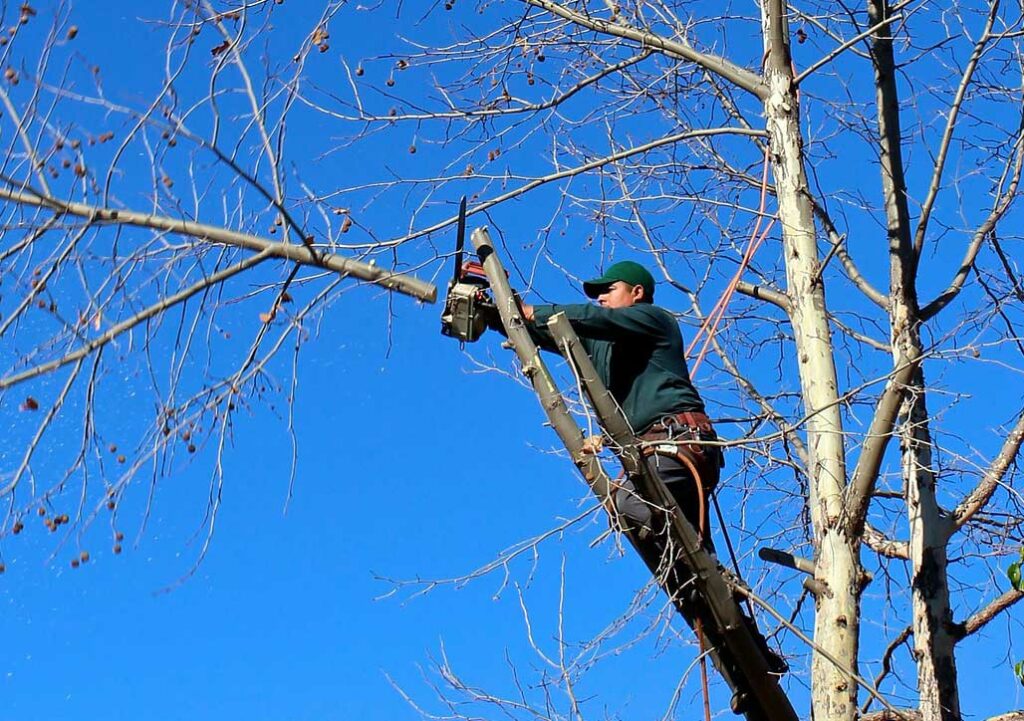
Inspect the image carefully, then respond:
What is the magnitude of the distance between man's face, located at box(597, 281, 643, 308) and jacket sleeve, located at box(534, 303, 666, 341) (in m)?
0.43

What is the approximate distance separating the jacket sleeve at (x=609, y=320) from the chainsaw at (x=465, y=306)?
0.74ft

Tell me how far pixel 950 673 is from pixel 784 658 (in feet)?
3.86

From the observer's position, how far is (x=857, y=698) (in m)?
6.71

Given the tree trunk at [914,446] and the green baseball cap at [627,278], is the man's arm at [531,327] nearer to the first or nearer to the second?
the green baseball cap at [627,278]

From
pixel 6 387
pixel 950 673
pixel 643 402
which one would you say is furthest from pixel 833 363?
pixel 6 387

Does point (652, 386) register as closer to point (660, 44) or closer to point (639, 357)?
point (639, 357)

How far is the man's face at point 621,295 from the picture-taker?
23.0ft

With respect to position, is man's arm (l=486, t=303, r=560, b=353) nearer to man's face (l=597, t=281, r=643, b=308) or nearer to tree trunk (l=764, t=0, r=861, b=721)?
man's face (l=597, t=281, r=643, b=308)

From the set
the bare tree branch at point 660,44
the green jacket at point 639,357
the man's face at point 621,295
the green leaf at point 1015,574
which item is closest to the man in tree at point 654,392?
the green jacket at point 639,357

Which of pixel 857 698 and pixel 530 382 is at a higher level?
pixel 530 382

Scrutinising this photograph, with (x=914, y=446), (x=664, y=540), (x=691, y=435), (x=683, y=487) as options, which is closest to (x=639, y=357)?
(x=691, y=435)

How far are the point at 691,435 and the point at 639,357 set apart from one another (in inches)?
18.4

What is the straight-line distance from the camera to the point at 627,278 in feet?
23.2

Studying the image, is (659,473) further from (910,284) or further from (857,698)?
(910,284)
